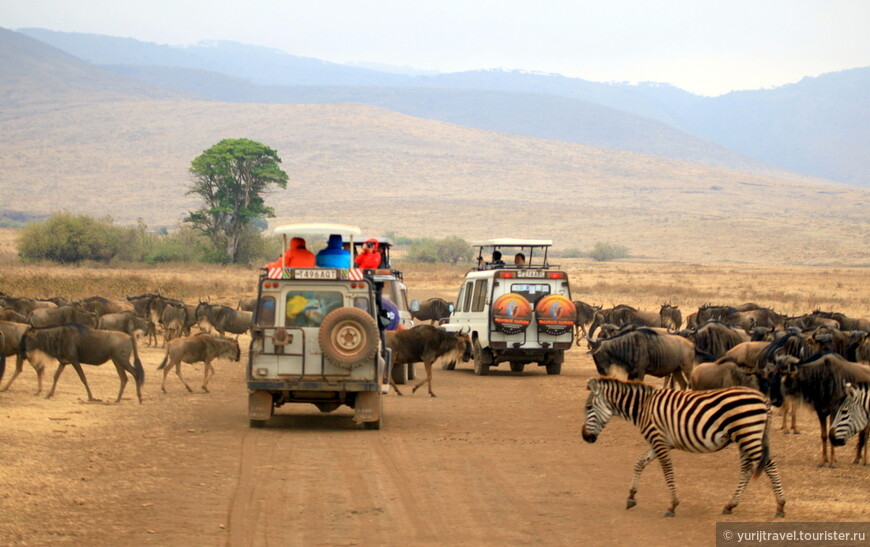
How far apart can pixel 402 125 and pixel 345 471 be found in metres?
166

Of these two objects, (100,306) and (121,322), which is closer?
(121,322)

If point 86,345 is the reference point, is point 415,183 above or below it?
below

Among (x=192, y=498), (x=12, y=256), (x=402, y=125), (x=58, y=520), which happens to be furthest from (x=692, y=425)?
(x=402, y=125)

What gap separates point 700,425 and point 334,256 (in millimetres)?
6860

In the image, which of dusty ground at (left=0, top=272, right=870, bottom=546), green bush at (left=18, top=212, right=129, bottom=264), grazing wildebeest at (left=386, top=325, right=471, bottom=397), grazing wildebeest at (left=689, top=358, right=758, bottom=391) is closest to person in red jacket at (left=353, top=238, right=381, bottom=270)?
grazing wildebeest at (left=386, top=325, right=471, bottom=397)

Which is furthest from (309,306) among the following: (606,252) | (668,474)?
(606,252)

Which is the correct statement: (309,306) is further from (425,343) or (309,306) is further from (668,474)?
(668,474)

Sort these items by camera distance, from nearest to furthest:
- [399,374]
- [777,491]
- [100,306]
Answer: [777,491] < [399,374] < [100,306]

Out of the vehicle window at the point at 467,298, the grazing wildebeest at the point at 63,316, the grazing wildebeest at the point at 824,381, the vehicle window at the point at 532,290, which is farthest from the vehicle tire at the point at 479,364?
the grazing wildebeest at the point at 824,381

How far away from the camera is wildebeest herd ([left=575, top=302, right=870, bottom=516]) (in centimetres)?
910

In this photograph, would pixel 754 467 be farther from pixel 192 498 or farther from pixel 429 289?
pixel 429 289

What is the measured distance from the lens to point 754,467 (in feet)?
29.8

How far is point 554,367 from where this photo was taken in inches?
844

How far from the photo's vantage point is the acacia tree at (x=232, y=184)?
68.3 meters
